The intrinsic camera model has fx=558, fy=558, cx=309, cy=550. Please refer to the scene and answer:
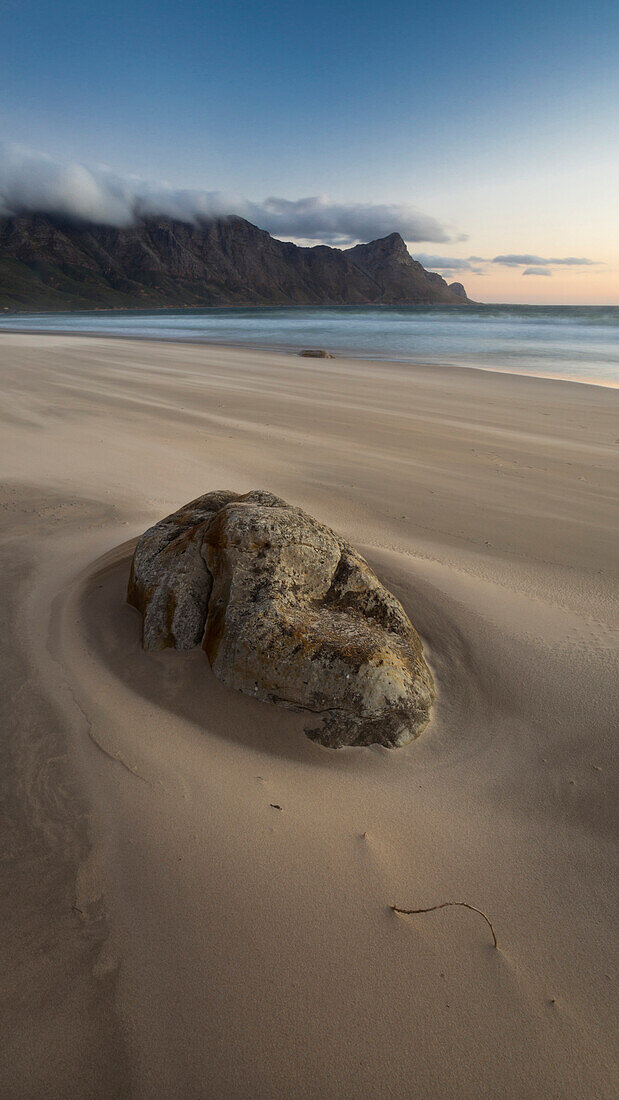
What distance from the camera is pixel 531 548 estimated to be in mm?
4508

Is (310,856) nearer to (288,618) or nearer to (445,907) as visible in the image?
(445,907)

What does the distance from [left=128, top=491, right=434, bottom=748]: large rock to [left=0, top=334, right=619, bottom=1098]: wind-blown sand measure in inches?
4.8

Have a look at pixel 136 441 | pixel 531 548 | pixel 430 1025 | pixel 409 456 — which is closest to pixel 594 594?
pixel 531 548

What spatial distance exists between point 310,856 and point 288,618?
3.26 ft

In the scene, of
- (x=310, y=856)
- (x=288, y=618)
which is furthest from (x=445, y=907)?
(x=288, y=618)

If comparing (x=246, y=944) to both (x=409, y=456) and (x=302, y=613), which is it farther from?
(x=409, y=456)

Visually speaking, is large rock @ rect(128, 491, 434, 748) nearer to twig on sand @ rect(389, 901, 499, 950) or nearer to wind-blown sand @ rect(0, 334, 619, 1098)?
wind-blown sand @ rect(0, 334, 619, 1098)

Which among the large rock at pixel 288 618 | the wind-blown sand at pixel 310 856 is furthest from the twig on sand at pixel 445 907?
the large rock at pixel 288 618

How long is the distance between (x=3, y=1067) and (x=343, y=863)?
1087 mm

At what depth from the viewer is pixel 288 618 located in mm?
2615

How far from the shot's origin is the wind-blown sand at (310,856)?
1.49 meters

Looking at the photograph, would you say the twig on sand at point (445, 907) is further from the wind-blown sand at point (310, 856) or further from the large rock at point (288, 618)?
the large rock at point (288, 618)

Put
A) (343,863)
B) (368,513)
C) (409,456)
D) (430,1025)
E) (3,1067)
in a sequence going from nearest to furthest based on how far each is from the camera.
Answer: (3,1067) < (430,1025) < (343,863) < (368,513) < (409,456)

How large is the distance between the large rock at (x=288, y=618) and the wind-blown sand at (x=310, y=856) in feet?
0.40
